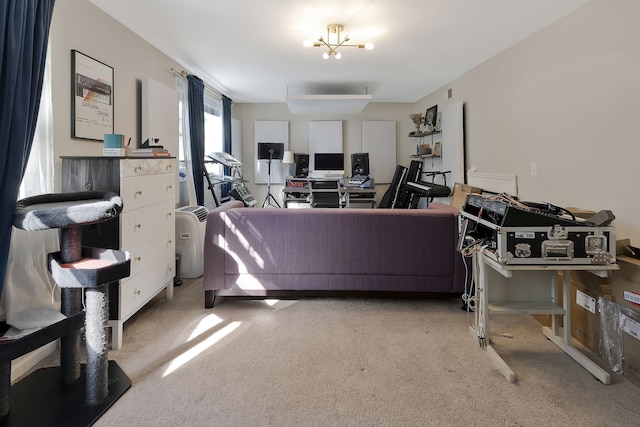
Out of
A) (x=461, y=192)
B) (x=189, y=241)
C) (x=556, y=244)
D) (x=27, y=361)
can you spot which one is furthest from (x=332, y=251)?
(x=461, y=192)

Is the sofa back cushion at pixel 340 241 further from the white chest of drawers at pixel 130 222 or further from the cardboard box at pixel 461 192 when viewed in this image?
the cardboard box at pixel 461 192

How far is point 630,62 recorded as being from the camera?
2.32 meters

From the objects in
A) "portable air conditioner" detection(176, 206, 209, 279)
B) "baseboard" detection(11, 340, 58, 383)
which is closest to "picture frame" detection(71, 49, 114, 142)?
"portable air conditioner" detection(176, 206, 209, 279)

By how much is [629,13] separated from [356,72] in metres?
2.98

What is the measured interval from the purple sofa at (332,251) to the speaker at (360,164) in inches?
152

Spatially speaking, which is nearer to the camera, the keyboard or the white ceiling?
the white ceiling

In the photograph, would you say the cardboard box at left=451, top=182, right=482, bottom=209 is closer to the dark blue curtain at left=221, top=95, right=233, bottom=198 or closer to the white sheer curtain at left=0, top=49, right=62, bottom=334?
the dark blue curtain at left=221, top=95, right=233, bottom=198

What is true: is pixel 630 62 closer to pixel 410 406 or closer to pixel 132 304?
pixel 410 406

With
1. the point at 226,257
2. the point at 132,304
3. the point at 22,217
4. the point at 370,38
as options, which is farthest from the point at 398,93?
the point at 22,217

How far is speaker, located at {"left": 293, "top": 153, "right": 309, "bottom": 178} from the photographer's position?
22.3 feet

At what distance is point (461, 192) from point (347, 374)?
3455 mm

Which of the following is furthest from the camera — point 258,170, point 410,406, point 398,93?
point 258,170

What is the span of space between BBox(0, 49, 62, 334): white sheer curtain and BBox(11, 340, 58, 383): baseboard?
0.77ft

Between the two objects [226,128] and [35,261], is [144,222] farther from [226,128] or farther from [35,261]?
[226,128]
